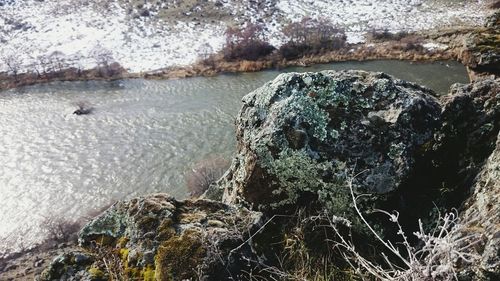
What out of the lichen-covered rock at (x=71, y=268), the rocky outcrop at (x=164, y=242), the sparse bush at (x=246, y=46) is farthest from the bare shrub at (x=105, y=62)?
the lichen-covered rock at (x=71, y=268)

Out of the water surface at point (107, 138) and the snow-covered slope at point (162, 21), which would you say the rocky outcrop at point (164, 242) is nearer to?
the water surface at point (107, 138)

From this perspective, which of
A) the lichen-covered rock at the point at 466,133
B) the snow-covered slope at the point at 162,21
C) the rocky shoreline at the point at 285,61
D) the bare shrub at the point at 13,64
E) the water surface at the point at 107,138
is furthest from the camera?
the snow-covered slope at the point at 162,21

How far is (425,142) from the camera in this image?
3.99m

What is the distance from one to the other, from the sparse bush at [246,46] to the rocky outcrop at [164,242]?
27496 millimetres

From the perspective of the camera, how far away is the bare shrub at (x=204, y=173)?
632 inches

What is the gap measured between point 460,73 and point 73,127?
Result: 19841mm

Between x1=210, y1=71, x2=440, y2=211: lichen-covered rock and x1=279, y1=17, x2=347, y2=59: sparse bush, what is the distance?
2698 centimetres

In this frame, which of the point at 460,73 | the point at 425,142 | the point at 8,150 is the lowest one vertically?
the point at 8,150

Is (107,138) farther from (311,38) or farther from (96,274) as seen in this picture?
(96,274)

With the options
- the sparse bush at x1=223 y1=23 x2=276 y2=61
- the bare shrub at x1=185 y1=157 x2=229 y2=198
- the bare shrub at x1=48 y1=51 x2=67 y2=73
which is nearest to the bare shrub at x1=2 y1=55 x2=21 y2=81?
the bare shrub at x1=48 y1=51 x2=67 y2=73

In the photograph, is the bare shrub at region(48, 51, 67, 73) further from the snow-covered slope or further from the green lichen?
the green lichen

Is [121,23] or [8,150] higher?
[121,23]

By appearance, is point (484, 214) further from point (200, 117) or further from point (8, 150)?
point (8, 150)

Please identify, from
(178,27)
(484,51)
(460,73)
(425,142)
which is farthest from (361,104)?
(178,27)
